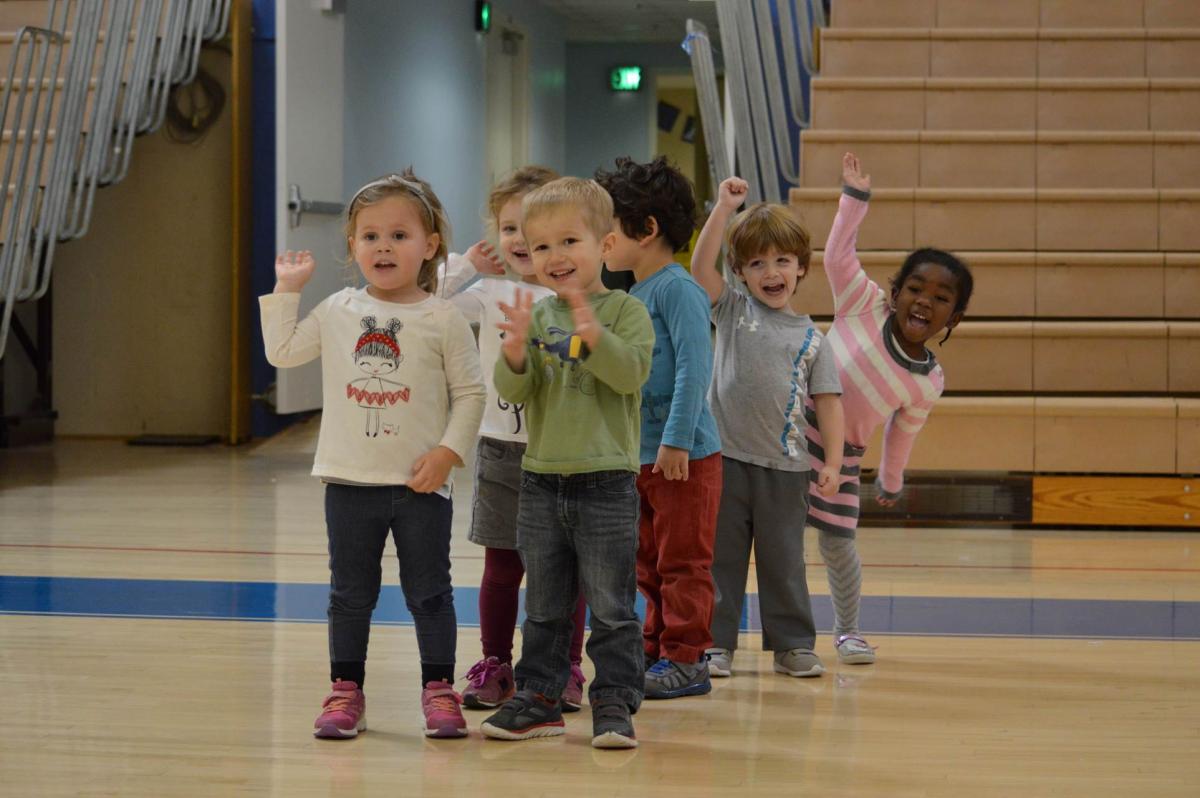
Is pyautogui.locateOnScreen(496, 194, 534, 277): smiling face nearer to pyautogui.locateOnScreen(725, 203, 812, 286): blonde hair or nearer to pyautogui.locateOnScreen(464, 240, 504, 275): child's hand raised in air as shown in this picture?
pyautogui.locateOnScreen(464, 240, 504, 275): child's hand raised in air

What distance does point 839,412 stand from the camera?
7.95 ft

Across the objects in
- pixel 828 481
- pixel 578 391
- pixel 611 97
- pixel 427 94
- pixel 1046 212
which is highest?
pixel 611 97

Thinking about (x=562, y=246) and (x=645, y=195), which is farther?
(x=645, y=195)

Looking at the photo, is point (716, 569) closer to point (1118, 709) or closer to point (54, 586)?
point (1118, 709)

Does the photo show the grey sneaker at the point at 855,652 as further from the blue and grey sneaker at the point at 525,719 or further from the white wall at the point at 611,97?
the white wall at the point at 611,97

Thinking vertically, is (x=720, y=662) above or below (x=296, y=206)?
below

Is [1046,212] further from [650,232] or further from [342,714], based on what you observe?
[342,714]

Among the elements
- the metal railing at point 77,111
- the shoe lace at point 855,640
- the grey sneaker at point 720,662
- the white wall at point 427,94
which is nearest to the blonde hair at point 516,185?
the grey sneaker at point 720,662

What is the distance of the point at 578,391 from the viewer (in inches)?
76.2

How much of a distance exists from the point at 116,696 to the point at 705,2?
8656 mm

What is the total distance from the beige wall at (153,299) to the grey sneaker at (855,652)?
3712 millimetres

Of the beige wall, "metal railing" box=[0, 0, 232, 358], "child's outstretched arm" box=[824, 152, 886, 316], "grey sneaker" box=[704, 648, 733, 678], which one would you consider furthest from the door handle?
"grey sneaker" box=[704, 648, 733, 678]

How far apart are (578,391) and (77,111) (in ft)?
10.2

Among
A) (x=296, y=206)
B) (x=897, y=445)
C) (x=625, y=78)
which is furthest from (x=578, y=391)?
(x=625, y=78)
